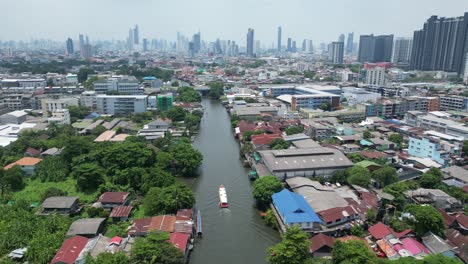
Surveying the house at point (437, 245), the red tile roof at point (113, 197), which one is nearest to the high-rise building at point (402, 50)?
the house at point (437, 245)

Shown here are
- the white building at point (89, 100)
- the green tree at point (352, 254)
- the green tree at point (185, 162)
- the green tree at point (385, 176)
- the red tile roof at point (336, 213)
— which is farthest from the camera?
the white building at point (89, 100)

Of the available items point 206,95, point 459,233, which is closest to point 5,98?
point 206,95

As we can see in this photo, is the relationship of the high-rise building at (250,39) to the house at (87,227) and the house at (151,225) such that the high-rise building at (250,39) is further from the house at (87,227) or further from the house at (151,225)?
the house at (87,227)

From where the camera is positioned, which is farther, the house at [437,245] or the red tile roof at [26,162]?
the red tile roof at [26,162]

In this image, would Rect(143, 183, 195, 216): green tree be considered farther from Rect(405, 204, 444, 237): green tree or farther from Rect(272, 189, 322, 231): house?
Rect(405, 204, 444, 237): green tree

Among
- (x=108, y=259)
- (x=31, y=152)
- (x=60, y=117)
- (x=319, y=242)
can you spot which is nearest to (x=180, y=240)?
(x=108, y=259)

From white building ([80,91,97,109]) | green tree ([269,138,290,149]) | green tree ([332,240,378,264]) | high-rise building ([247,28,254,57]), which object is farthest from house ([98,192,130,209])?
high-rise building ([247,28,254,57])

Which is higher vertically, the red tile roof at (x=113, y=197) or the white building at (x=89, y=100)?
the white building at (x=89, y=100)
